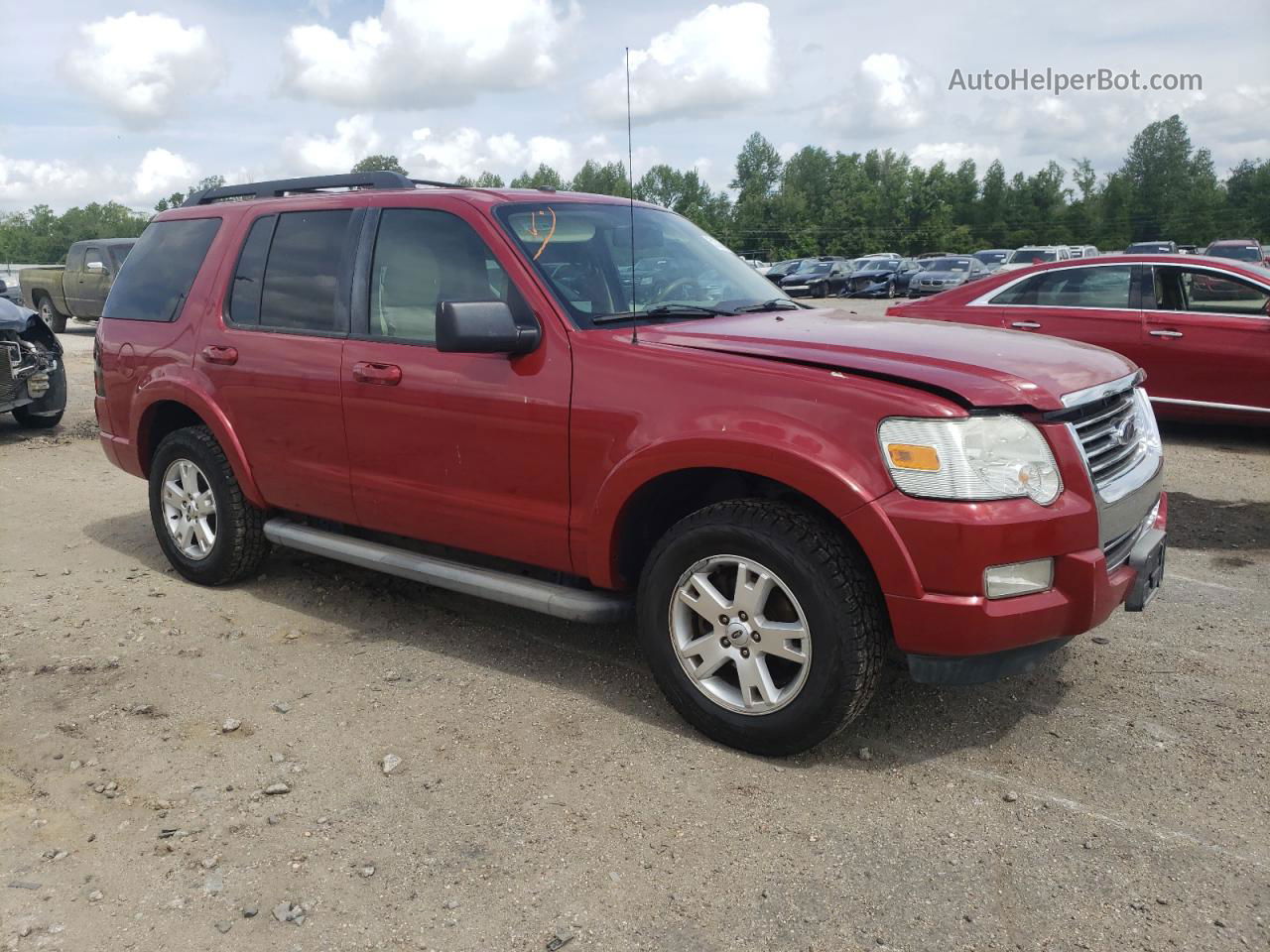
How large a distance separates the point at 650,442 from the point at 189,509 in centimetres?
294

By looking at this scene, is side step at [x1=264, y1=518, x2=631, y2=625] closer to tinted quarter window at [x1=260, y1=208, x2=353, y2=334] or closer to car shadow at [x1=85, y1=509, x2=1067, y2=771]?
car shadow at [x1=85, y1=509, x2=1067, y2=771]

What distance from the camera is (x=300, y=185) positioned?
5.20 meters

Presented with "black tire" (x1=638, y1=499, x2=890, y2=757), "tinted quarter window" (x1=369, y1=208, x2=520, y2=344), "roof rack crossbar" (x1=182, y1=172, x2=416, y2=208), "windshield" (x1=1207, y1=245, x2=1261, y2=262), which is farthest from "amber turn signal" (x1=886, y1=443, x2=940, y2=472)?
"windshield" (x1=1207, y1=245, x2=1261, y2=262)

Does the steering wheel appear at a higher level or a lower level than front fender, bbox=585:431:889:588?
higher

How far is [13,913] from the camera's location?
9.23ft

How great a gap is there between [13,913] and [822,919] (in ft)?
6.78

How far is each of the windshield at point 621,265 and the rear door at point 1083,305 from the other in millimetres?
4860

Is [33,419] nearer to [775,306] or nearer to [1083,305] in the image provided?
[775,306]

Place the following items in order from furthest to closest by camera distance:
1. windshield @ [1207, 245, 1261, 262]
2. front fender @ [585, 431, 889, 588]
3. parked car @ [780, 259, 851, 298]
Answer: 1. parked car @ [780, 259, 851, 298]
2. windshield @ [1207, 245, 1261, 262]
3. front fender @ [585, 431, 889, 588]

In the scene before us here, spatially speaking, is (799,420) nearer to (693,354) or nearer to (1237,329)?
(693,354)

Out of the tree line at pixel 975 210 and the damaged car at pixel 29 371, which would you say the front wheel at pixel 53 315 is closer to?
the damaged car at pixel 29 371

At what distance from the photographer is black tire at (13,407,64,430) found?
33.5ft

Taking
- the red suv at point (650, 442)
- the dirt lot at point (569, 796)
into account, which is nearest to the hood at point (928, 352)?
the red suv at point (650, 442)

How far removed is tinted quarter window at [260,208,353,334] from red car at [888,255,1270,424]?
482cm
